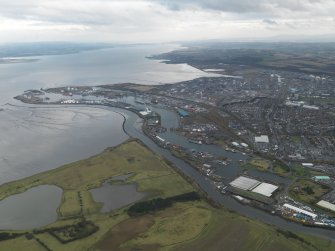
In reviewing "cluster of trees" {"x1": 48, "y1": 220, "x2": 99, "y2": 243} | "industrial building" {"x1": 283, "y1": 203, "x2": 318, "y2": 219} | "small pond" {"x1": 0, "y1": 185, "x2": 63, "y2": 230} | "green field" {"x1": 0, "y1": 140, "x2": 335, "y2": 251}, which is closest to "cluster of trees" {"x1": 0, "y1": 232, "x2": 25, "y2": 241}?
"green field" {"x1": 0, "y1": 140, "x2": 335, "y2": 251}

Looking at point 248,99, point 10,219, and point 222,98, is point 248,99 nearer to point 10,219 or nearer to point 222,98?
point 222,98

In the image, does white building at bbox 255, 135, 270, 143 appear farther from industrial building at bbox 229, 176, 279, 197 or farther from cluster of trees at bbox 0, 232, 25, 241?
cluster of trees at bbox 0, 232, 25, 241

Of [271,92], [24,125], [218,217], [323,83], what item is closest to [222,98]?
[271,92]

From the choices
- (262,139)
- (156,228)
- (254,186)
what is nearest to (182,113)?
(262,139)

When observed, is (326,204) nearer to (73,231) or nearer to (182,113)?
(73,231)

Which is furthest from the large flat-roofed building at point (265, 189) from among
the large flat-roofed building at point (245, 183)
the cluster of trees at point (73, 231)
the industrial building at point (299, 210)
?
the cluster of trees at point (73, 231)

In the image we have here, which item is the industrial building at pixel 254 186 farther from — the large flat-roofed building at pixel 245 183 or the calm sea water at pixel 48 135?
the calm sea water at pixel 48 135
